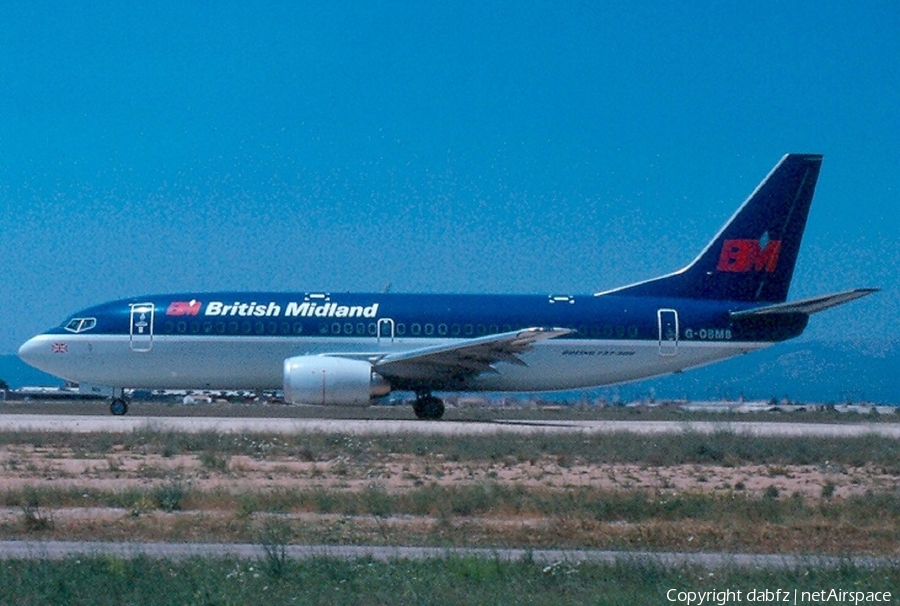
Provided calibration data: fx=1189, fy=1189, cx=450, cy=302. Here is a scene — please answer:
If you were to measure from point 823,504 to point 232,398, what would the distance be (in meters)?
47.1

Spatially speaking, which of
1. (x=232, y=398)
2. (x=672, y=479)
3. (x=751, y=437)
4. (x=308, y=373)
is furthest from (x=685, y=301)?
(x=232, y=398)

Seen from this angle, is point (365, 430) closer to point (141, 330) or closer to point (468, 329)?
point (468, 329)

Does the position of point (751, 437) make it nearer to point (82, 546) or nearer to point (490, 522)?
point (490, 522)

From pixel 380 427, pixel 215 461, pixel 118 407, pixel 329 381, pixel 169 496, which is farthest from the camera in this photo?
pixel 118 407

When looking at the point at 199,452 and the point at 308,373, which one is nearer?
the point at 199,452

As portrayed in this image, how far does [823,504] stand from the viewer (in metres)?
16.5

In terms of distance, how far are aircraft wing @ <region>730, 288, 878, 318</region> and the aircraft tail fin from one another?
1.08 metres

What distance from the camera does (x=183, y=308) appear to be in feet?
105

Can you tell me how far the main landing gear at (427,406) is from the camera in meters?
32.6

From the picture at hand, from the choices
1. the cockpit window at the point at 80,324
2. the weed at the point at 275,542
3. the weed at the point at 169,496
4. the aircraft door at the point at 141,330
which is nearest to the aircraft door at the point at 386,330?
the aircraft door at the point at 141,330

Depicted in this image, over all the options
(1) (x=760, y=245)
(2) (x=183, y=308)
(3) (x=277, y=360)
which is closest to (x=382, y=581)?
(3) (x=277, y=360)

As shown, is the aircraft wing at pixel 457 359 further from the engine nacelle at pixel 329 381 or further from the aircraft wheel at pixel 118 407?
the aircraft wheel at pixel 118 407

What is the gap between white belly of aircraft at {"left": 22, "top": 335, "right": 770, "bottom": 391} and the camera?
31609mm

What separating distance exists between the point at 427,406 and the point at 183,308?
7.11 m
